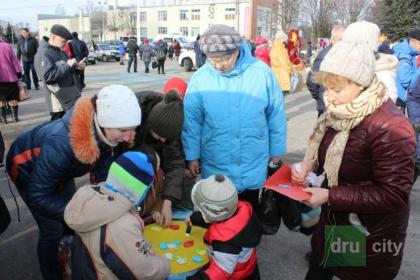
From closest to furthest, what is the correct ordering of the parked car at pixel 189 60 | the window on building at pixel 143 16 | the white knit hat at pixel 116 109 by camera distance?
the white knit hat at pixel 116 109 < the parked car at pixel 189 60 < the window on building at pixel 143 16

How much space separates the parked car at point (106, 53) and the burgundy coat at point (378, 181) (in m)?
26.4

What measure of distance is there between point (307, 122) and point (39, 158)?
682 centimetres

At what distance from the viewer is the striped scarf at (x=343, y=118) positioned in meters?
1.67

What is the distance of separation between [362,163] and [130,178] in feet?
3.70

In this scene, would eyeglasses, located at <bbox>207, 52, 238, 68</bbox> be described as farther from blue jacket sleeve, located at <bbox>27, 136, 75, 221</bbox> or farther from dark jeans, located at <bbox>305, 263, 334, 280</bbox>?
dark jeans, located at <bbox>305, 263, 334, 280</bbox>

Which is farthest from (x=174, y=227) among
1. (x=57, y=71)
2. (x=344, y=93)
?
(x=57, y=71)

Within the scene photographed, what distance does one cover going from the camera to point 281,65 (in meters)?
7.71

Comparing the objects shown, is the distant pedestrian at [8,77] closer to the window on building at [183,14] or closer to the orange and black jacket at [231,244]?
the orange and black jacket at [231,244]

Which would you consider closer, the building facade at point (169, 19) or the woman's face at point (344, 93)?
the woman's face at point (344, 93)

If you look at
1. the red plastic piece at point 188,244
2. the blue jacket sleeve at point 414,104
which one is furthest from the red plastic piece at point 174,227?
the blue jacket sleeve at point 414,104

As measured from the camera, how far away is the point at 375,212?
1.74 metres

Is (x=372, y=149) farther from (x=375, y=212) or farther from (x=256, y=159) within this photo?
(x=256, y=159)

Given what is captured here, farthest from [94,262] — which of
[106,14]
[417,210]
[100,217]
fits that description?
[106,14]

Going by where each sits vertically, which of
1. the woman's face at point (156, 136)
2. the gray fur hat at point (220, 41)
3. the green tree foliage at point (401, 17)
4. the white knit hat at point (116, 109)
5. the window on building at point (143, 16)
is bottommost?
the woman's face at point (156, 136)
